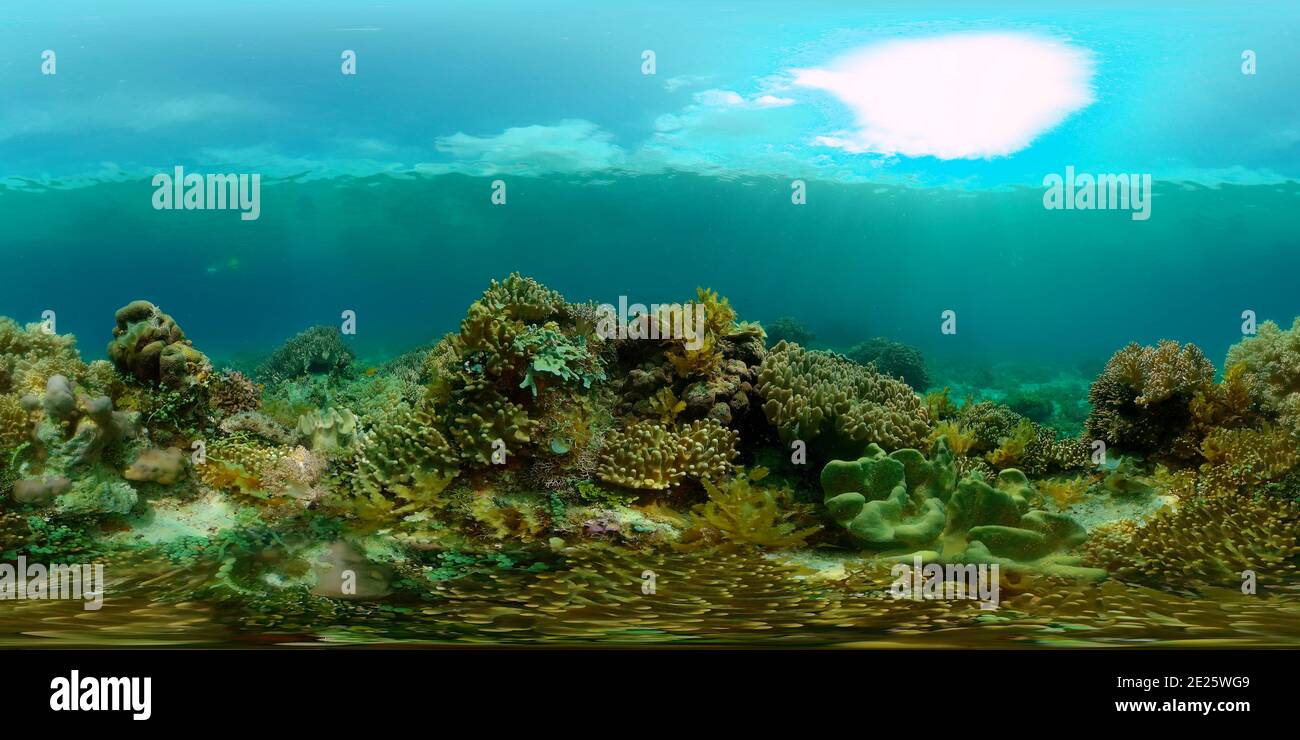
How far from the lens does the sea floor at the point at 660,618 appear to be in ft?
11.3

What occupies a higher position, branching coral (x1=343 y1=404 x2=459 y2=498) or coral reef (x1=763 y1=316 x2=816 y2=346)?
coral reef (x1=763 y1=316 x2=816 y2=346)

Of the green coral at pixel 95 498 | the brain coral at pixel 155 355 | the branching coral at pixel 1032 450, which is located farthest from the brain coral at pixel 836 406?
the brain coral at pixel 155 355

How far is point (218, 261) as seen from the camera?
60.9 metres

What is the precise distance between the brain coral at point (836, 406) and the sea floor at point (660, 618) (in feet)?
7.08

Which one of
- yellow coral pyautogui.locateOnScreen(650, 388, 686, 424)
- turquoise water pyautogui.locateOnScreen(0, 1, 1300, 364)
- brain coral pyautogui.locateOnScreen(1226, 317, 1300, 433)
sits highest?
turquoise water pyautogui.locateOnScreen(0, 1, 1300, 364)

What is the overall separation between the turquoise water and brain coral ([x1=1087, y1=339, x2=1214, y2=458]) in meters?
8.56

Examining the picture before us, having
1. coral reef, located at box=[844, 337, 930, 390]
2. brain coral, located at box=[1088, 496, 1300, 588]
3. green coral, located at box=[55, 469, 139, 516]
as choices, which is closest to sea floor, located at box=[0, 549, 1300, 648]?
brain coral, located at box=[1088, 496, 1300, 588]

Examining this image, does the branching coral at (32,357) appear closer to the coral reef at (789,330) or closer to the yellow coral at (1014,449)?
the yellow coral at (1014,449)

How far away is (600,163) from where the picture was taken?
88.4 feet

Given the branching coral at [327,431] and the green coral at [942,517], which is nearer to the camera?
the green coral at [942,517]

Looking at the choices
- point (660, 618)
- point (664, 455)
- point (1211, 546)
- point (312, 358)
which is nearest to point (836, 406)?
point (664, 455)

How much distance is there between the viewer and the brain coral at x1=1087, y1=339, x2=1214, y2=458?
6.73m

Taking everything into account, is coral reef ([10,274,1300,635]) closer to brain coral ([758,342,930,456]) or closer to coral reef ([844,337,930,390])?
brain coral ([758,342,930,456])

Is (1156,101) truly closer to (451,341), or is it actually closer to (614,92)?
(614,92)
